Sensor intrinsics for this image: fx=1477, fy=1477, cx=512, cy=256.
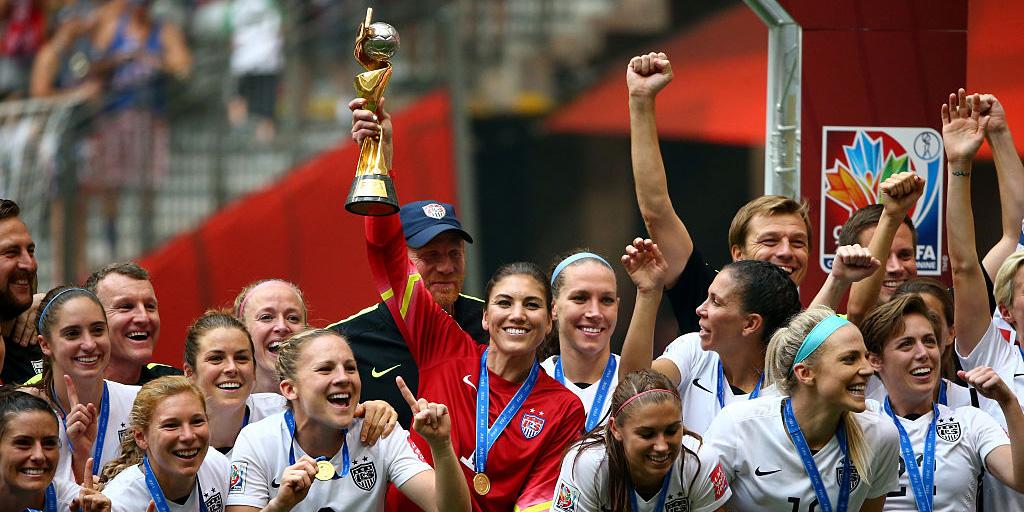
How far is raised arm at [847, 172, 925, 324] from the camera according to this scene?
16.4 feet

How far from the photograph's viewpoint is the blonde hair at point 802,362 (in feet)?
14.7

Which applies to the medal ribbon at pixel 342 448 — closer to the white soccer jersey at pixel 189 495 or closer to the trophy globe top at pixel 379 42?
the white soccer jersey at pixel 189 495

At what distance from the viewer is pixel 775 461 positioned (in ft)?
14.7

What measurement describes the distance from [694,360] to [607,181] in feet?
18.9

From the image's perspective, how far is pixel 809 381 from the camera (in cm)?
448

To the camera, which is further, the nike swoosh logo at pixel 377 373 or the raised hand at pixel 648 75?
the nike swoosh logo at pixel 377 373

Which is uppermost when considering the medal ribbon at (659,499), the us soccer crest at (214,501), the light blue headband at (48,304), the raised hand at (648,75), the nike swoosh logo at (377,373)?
the raised hand at (648,75)

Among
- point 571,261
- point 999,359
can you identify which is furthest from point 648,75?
point 999,359

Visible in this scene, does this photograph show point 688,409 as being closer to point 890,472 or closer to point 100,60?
point 890,472

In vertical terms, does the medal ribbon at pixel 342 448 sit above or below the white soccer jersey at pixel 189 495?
above

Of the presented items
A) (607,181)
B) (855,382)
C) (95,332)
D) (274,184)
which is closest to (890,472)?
(855,382)

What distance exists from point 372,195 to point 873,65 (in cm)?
254

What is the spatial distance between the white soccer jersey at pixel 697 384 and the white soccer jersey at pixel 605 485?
1.44ft

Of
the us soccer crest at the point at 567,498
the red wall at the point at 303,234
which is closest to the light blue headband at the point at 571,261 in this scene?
the us soccer crest at the point at 567,498
